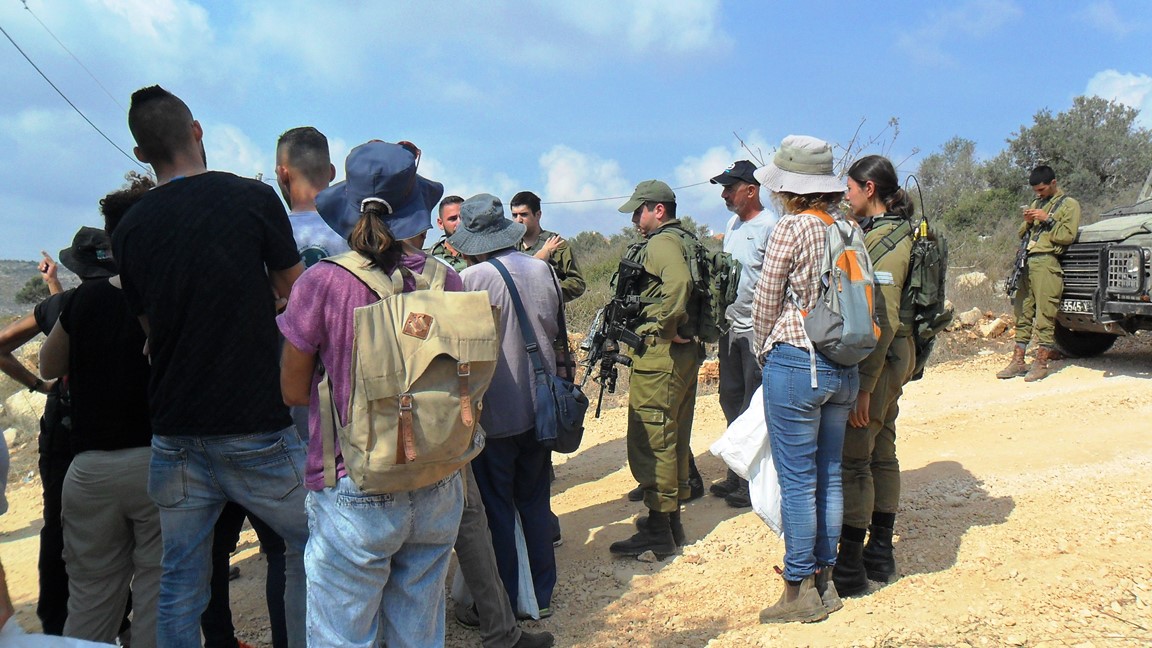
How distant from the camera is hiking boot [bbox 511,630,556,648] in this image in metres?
3.34

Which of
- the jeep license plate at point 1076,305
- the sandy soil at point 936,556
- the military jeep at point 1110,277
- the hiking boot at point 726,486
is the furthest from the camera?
the jeep license plate at point 1076,305

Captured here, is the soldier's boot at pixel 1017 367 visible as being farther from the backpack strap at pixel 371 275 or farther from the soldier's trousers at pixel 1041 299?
the backpack strap at pixel 371 275

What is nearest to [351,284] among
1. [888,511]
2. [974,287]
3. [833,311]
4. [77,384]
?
[77,384]

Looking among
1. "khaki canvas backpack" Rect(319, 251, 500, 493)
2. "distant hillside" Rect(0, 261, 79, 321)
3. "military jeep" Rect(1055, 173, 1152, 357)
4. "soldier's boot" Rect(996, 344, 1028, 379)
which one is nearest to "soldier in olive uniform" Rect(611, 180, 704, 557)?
"khaki canvas backpack" Rect(319, 251, 500, 493)

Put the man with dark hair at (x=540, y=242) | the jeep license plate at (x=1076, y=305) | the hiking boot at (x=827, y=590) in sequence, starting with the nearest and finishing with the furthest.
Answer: the hiking boot at (x=827, y=590) < the man with dark hair at (x=540, y=242) < the jeep license plate at (x=1076, y=305)

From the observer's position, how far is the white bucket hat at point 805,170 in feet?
10.8

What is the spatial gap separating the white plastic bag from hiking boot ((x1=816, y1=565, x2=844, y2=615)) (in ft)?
0.80

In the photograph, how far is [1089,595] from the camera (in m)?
3.41

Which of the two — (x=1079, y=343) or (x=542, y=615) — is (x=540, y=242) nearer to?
(x=542, y=615)

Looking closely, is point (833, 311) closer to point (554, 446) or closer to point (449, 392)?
point (554, 446)

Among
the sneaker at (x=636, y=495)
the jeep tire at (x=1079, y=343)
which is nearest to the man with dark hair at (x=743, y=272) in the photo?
the sneaker at (x=636, y=495)

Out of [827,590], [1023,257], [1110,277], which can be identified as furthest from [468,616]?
[1023,257]

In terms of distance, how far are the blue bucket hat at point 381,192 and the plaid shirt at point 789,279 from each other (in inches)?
60.4

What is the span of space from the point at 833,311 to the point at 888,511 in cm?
137
